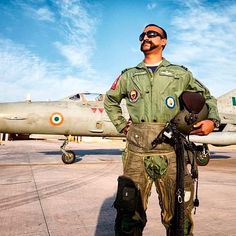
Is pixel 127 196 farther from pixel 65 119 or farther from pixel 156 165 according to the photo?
pixel 65 119

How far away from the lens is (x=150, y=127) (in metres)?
2.86

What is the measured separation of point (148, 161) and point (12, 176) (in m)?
7.03

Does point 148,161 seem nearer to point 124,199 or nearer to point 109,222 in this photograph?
point 124,199

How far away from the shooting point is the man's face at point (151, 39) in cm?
301

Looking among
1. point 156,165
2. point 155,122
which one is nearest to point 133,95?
point 155,122

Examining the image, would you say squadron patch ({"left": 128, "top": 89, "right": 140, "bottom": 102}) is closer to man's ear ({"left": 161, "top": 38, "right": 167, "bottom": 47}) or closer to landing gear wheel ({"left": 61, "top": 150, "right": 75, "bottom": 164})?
man's ear ({"left": 161, "top": 38, "right": 167, "bottom": 47})

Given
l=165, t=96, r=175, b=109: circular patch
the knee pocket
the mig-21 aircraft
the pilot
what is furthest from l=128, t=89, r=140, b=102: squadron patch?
the mig-21 aircraft

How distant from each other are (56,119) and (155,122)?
31.7 ft

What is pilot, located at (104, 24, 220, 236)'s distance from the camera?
8.97 feet

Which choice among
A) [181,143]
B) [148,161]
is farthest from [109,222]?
[181,143]

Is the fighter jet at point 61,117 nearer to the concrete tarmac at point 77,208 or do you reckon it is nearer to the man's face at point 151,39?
A: the concrete tarmac at point 77,208

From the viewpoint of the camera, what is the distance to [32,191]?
21.9ft

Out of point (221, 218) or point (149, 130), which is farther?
point (221, 218)

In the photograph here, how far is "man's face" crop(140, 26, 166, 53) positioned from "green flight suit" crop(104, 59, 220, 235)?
0.16 m
